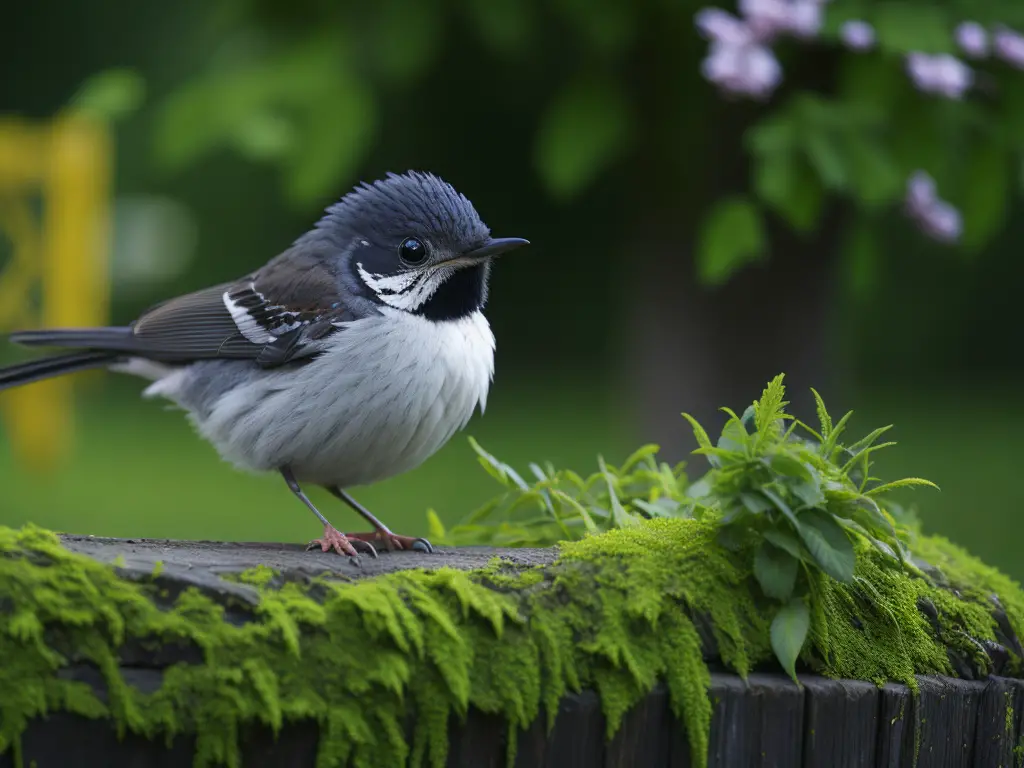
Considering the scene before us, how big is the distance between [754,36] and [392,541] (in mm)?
2957

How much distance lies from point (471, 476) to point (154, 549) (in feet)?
26.1

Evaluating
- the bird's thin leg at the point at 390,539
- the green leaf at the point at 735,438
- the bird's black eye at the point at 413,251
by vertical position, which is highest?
the bird's black eye at the point at 413,251

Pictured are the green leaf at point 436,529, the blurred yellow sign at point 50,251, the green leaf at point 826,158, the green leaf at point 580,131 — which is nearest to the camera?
the green leaf at point 436,529

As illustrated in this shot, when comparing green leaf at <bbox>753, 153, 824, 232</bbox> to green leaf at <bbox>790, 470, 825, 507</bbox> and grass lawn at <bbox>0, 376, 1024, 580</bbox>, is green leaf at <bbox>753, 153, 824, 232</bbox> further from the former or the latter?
grass lawn at <bbox>0, 376, 1024, 580</bbox>

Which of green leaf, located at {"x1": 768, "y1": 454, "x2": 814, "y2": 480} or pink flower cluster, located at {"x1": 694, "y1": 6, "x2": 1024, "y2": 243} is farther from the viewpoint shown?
pink flower cluster, located at {"x1": 694, "y1": 6, "x2": 1024, "y2": 243}

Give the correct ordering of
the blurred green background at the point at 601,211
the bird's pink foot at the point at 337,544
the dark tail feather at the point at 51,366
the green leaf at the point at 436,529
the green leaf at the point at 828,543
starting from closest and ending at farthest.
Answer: the green leaf at the point at 828,543
the bird's pink foot at the point at 337,544
the green leaf at the point at 436,529
the dark tail feather at the point at 51,366
the blurred green background at the point at 601,211

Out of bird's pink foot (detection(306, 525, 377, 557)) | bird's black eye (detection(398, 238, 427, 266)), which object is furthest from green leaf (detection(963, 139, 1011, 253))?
bird's pink foot (detection(306, 525, 377, 557))

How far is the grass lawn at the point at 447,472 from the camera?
8.91 meters

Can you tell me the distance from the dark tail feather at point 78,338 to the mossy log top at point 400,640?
1.50 meters

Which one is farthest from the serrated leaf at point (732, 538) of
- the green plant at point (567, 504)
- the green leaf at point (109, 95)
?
the green leaf at point (109, 95)

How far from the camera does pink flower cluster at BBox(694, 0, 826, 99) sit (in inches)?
212

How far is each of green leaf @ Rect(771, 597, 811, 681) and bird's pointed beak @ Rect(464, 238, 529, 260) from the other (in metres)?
1.33

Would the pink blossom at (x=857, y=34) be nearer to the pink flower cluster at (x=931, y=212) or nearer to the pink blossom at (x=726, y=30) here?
the pink blossom at (x=726, y=30)

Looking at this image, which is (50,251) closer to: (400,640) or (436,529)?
(436,529)
